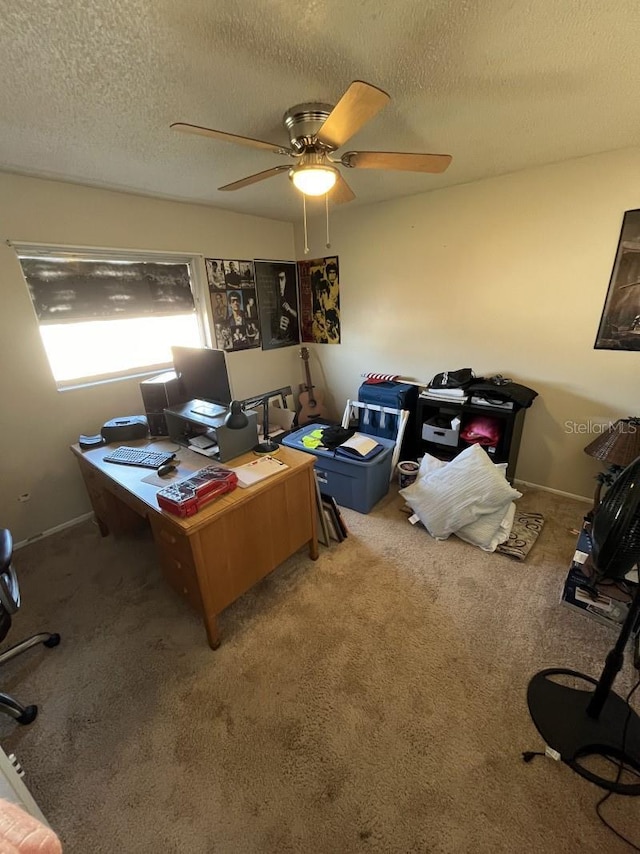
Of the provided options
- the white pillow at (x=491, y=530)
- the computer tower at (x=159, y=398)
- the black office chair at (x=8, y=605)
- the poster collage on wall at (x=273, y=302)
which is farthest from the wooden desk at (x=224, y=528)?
the poster collage on wall at (x=273, y=302)

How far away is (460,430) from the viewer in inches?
110

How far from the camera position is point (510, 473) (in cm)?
280

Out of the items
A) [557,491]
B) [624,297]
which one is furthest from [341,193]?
[557,491]

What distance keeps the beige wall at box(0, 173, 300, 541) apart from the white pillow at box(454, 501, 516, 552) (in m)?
2.73

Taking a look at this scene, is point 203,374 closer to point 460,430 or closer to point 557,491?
point 460,430

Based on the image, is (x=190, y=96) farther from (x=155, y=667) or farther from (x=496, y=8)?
(x=155, y=667)

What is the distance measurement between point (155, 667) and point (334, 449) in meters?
1.64

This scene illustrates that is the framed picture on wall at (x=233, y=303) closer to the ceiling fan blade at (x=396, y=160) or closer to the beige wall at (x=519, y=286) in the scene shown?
the beige wall at (x=519, y=286)

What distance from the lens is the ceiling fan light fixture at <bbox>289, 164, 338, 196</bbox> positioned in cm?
149

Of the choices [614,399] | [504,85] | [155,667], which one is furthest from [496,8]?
[155,667]

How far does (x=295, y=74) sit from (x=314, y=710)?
2.48 metres

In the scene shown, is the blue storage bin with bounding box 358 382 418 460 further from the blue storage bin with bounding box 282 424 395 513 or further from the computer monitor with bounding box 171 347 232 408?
the computer monitor with bounding box 171 347 232 408

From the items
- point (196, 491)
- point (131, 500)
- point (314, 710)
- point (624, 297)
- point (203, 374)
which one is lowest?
point (314, 710)

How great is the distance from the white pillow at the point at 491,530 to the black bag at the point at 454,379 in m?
1.03
